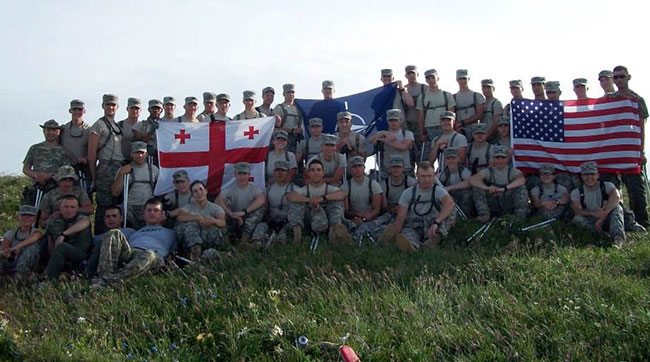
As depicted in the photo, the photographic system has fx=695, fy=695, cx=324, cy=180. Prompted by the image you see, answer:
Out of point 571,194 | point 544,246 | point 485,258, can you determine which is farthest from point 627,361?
point 571,194

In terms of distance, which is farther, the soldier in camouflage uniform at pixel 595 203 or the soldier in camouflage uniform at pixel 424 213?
the soldier in camouflage uniform at pixel 595 203

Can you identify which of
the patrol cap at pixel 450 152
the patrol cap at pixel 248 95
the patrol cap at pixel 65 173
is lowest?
the patrol cap at pixel 65 173

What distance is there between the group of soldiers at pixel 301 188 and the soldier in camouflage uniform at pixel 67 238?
0.02m

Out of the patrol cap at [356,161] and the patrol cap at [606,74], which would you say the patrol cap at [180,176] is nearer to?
the patrol cap at [356,161]

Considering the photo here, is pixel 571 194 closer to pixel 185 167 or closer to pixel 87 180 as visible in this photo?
pixel 185 167

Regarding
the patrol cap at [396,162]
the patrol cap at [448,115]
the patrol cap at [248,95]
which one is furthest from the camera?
the patrol cap at [248,95]

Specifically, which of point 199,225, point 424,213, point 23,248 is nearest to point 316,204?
point 424,213

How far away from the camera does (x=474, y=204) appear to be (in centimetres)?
1438

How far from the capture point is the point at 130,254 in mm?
11469

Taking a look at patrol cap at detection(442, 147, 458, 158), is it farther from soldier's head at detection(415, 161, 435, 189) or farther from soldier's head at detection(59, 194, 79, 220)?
soldier's head at detection(59, 194, 79, 220)

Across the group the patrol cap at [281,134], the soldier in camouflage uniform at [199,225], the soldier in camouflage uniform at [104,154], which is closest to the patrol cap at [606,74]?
the patrol cap at [281,134]

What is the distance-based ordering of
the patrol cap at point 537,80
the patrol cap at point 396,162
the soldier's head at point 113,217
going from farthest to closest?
1. the patrol cap at point 537,80
2. the patrol cap at point 396,162
3. the soldier's head at point 113,217

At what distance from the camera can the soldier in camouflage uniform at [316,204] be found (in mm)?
13328

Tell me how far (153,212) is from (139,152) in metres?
1.71
